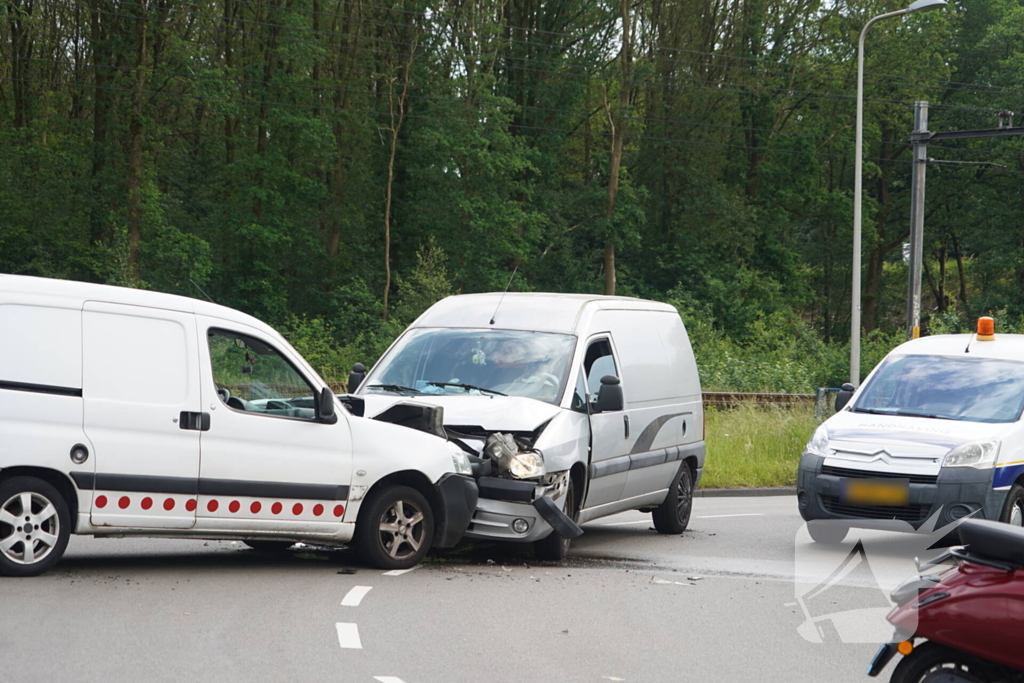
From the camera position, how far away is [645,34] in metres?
50.5

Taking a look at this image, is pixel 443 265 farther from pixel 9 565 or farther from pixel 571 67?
pixel 9 565

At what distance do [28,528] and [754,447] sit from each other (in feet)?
44.7

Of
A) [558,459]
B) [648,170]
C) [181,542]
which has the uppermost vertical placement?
[648,170]

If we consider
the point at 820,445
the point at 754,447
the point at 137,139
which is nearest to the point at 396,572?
the point at 820,445

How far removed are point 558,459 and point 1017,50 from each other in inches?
1880

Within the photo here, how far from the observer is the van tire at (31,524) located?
7699 millimetres

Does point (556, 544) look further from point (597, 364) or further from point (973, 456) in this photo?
point (973, 456)

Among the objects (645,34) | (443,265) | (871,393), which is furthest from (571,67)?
(871,393)

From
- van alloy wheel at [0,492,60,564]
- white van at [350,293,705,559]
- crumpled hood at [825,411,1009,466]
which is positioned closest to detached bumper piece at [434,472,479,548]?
white van at [350,293,705,559]

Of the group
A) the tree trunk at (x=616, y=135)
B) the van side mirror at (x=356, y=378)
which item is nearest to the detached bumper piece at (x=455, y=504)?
the van side mirror at (x=356, y=378)

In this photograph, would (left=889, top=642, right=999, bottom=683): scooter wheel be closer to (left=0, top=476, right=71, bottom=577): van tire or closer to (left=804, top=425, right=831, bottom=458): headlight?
(left=0, top=476, right=71, bottom=577): van tire

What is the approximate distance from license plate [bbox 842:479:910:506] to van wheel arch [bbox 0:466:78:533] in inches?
241

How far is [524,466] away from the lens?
9438mm

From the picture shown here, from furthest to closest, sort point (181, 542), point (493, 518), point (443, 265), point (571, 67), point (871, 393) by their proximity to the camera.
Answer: point (571, 67), point (443, 265), point (871, 393), point (181, 542), point (493, 518)
